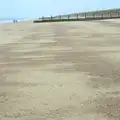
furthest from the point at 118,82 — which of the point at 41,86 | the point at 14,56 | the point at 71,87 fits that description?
the point at 14,56

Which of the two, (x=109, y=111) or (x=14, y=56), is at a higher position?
(x=109, y=111)

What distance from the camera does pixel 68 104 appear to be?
680cm

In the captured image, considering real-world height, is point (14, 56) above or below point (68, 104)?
below

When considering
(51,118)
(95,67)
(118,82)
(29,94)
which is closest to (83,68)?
(95,67)

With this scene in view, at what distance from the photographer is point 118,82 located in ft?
28.1

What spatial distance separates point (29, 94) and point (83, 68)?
3195 mm

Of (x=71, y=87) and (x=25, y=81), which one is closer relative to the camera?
(x=71, y=87)

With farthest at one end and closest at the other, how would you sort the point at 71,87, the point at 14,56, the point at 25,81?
the point at 14,56 < the point at 25,81 < the point at 71,87

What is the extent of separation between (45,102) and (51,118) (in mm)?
1087

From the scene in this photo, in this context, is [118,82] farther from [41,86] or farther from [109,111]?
[109,111]

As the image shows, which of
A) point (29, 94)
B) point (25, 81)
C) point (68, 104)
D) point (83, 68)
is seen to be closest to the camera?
point (68, 104)

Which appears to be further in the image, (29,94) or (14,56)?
(14,56)

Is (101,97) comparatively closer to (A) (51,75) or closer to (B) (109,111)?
(B) (109,111)

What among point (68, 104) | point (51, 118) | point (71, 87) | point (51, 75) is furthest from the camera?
point (51, 75)
